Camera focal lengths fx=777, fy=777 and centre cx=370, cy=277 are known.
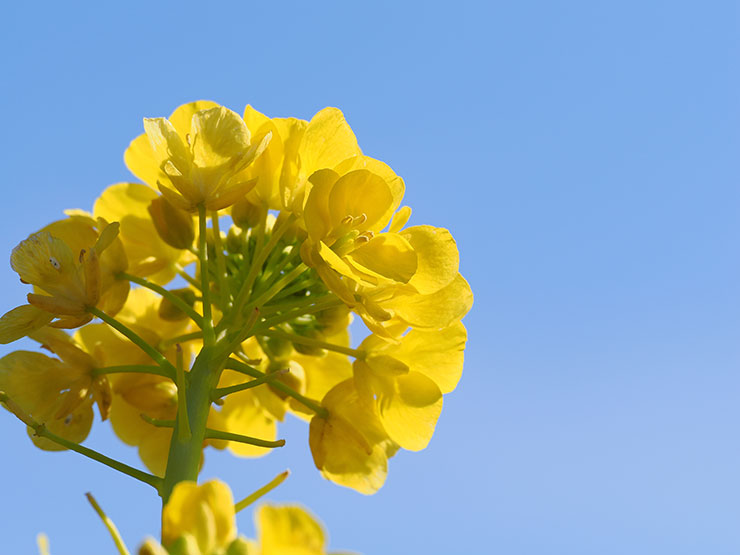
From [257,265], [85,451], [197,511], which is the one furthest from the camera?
[257,265]

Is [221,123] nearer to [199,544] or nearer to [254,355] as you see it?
[254,355]

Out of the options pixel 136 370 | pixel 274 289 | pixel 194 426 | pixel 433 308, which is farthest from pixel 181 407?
pixel 433 308

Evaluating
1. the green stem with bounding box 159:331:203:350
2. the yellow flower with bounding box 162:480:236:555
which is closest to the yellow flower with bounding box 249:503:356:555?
the yellow flower with bounding box 162:480:236:555

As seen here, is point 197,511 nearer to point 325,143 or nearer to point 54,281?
point 54,281

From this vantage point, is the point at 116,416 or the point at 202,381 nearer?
the point at 202,381

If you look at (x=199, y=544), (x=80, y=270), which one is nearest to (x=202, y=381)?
(x=80, y=270)
